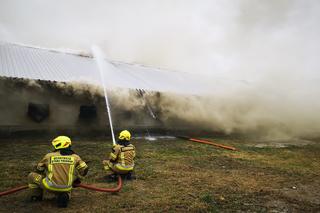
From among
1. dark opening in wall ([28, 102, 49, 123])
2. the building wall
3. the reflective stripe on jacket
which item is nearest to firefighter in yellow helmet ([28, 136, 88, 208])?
the reflective stripe on jacket

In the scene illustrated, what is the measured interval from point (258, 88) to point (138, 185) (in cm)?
1569

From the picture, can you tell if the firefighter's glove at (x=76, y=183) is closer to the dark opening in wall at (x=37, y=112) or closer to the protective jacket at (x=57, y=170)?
the protective jacket at (x=57, y=170)

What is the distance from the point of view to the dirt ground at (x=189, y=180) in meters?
5.41

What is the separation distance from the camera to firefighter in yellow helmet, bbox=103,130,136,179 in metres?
6.68

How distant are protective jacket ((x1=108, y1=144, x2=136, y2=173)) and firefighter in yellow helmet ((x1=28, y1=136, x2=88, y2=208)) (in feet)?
5.17

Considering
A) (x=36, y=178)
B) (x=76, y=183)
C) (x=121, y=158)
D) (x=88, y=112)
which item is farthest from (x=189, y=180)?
(x=88, y=112)

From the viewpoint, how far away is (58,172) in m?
4.92

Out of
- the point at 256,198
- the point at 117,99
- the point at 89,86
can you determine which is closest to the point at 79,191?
the point at 256,198

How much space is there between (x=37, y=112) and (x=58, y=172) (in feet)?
30.5

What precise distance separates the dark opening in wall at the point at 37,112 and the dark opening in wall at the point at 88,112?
5.81 ft

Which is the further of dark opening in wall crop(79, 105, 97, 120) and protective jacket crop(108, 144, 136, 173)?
dark opening in wall crop(79, 105, 97, 120)

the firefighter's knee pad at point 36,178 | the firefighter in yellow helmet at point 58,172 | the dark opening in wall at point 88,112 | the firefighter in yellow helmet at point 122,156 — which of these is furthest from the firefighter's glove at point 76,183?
the dark opening in wall at point 88,112

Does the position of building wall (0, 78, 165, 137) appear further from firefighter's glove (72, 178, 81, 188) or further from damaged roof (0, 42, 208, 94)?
firefighter's glove (72, 178, 81, 188)

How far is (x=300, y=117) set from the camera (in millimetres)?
20406
